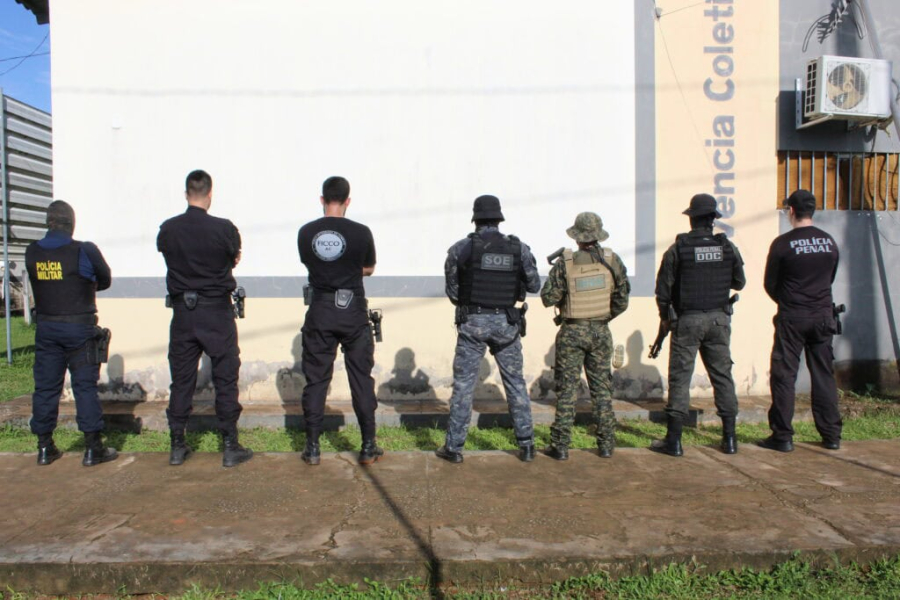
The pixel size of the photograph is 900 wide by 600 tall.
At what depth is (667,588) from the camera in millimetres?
2941

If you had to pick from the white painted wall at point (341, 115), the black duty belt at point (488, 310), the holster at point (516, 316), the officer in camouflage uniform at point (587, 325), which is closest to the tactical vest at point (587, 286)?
the officer in camouflage uniform at point (587, 325)

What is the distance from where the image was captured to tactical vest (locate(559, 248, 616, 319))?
4516 millimetres

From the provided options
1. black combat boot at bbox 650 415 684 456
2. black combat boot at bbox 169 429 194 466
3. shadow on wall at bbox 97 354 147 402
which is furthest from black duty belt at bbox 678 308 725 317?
shadow on wall at bbox 97 354 147 402

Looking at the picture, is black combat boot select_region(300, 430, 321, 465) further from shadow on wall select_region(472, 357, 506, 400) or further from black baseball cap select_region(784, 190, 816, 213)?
black baseball cap select_region(784, 190, 816, 213)

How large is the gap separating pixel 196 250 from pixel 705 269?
3385 mm

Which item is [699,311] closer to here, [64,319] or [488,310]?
[488,310]

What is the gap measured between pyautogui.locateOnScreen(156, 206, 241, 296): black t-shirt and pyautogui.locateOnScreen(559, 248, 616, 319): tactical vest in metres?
2.28

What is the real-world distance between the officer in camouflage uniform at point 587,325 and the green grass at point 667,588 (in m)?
1.54

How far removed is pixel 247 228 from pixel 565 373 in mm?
3437

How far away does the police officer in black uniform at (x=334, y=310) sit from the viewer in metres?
4.26

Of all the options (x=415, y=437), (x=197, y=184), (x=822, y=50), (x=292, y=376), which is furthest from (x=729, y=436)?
(x=822, y=50)

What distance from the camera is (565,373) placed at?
454 centimetres

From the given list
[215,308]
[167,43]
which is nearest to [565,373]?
[215,308]

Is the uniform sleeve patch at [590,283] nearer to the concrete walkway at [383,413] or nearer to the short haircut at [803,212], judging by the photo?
the short haircut at [803,212]
